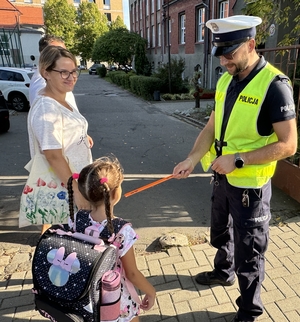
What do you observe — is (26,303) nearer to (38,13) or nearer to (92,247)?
(92,247)

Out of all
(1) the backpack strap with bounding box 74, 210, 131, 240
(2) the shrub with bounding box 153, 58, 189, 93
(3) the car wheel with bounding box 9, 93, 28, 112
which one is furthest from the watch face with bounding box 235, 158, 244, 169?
(2) the shrub with bounding box 153, 58, 189, 93

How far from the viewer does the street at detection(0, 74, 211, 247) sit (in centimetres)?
386

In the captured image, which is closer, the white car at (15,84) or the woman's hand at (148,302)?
the woman's hand at (148,302)

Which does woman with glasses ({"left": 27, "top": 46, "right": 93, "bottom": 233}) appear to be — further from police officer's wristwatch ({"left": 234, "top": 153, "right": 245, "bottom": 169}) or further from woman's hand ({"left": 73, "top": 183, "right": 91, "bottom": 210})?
police officer's wristwatch ({"left": 234, "top": 153, "right": 245, "bottom": 169})

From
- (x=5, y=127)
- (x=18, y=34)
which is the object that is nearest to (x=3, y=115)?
(x=5, y=127)

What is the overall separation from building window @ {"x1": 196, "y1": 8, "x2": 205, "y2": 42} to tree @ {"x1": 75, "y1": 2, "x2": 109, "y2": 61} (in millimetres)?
38074

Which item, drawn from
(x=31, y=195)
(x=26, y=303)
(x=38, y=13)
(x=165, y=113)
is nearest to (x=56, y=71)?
(x=31, y=195)

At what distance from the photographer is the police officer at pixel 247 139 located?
177cm

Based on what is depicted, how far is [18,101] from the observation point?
12.0m

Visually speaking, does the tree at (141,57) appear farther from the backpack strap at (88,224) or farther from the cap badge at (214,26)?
the backpack strap at (88,224)

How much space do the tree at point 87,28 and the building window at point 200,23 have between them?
125 ft

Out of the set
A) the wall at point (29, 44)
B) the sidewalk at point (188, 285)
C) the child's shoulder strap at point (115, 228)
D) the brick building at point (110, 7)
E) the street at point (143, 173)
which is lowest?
the street at point (143, 173)

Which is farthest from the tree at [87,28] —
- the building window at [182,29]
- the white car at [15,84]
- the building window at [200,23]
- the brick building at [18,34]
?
the white car at [15,84]

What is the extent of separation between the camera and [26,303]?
2.54 m
